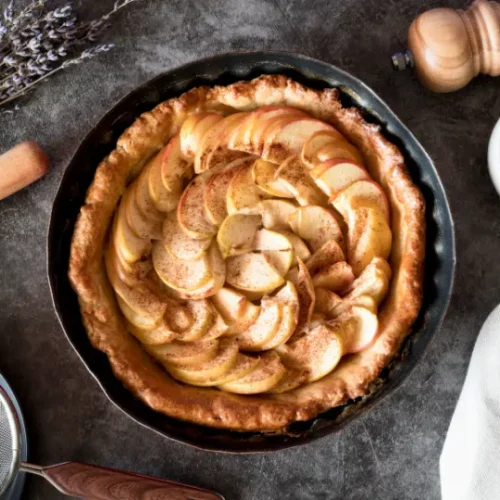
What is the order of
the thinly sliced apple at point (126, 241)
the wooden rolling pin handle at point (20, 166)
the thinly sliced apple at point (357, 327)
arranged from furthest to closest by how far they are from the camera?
the wooden rolling pin handle at point (20, 166), the thinly sliced apple at point (126, 241), the thinly sliced apple at point (357, 327)

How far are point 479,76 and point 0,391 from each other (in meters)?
2.17

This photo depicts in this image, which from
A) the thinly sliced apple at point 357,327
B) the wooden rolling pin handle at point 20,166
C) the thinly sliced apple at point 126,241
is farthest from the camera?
the wooden rolling pin handle at point 20,166

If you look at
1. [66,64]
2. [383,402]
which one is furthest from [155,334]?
[66,64]

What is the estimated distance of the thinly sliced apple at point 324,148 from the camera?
237 centimetres

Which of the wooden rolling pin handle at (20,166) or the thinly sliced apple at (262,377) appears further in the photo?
the wooden rolling pin handle at (20,166)

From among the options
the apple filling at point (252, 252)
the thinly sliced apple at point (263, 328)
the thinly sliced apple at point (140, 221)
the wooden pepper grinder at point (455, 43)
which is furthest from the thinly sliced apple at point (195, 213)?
the wooden pepper grinder at point (455, 43)

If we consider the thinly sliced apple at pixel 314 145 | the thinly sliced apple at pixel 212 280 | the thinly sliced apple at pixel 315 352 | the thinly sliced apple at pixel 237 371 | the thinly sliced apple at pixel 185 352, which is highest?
the thinly sliced apple at pixel 314 145

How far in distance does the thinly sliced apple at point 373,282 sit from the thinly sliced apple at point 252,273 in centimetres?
25

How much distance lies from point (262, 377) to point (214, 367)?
0.17m

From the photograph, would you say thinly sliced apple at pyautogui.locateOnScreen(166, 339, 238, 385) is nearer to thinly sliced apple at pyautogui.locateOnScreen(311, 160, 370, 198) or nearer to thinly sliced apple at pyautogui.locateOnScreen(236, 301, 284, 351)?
thinly sliced apple at pyautogui.locateOnScreen(236, 301, 284, 351)

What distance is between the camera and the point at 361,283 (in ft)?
7.77

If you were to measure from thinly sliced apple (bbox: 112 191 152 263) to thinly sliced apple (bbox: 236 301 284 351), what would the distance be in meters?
0.46

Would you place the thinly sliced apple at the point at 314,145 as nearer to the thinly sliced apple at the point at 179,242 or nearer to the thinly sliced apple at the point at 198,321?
the thinly sliced apple at the point at 179,242

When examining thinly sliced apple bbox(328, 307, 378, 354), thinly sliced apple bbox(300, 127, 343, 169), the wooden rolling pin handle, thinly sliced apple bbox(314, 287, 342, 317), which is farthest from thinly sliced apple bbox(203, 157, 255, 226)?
the wooden rolling pin handle
